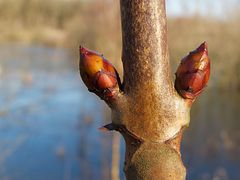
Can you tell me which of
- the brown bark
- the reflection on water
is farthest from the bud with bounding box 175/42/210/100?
the reflection on water

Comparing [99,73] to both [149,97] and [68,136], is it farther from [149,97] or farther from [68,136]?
[68,136]

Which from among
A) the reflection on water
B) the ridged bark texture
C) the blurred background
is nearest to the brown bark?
the ridged bark texture

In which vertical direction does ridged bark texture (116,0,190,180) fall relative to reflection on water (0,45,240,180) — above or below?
above

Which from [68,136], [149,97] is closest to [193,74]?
[149,97]

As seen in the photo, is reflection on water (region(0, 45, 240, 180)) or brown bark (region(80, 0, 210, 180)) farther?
reflection on water (region(0, 45, 240, 180))

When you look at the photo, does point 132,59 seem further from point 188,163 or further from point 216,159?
point 216,159

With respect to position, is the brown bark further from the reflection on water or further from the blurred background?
the reflection on water

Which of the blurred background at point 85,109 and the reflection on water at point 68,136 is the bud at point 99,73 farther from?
the reflection on water at point 68,136

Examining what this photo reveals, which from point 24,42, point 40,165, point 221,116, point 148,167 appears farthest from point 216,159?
point 24,42
